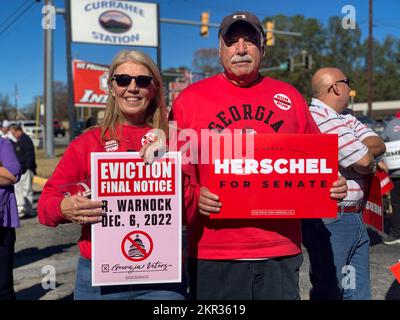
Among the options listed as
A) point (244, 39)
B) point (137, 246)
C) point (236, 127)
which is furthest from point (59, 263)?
point (244, 39)

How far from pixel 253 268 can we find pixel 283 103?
80cm

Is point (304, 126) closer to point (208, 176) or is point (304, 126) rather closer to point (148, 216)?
point (208, 176)

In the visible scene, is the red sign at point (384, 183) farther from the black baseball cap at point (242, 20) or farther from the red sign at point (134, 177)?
the red sign at point (134, 177)

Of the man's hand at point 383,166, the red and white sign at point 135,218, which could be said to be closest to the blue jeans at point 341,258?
the red and white sign at point 135,218

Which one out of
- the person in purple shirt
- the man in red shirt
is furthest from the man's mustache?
the person in purple shirt

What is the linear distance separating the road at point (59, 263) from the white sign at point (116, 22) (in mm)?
7333

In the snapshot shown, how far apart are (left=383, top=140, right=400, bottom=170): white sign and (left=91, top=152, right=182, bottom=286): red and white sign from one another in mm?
4435

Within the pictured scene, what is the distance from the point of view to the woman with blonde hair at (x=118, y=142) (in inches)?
84.3

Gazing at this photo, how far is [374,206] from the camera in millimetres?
3318

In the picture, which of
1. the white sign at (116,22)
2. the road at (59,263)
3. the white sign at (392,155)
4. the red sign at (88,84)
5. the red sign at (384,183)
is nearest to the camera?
the road at (59,263)

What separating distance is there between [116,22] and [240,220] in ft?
44.5

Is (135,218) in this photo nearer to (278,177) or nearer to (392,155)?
(278,177)

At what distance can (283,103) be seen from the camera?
2.31 m
